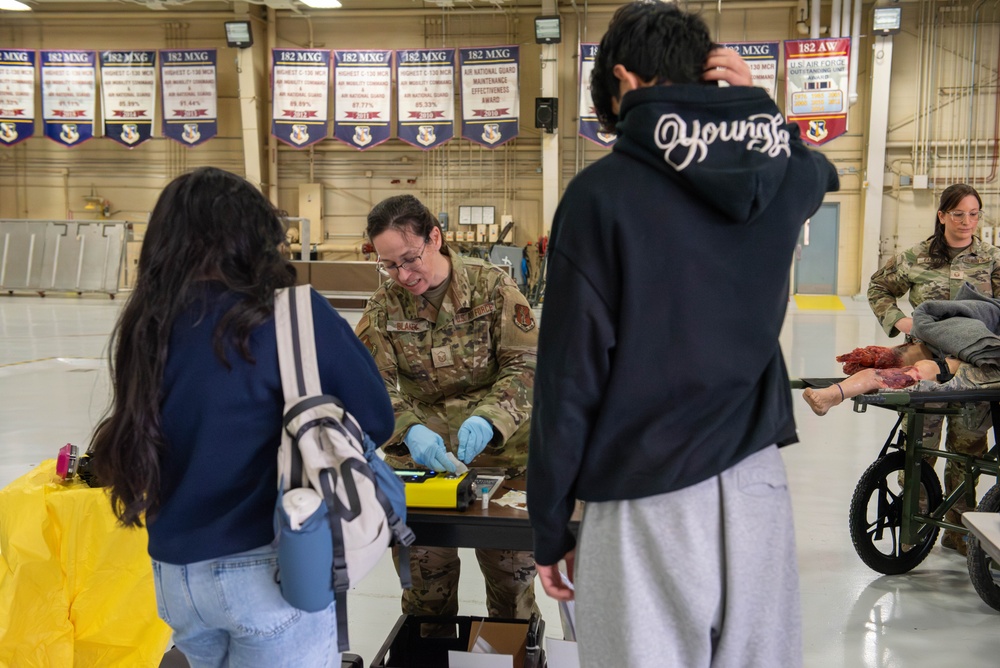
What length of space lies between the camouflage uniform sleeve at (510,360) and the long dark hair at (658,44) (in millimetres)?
1316

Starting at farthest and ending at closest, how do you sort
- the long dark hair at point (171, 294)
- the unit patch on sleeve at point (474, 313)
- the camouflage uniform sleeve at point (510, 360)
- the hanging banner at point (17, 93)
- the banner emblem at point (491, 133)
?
the hanging banner at point (17, 93), the banner emblem at point (491, 133), the unit patch on sleeve at point (474, 313), the camouflage uniform sleeve at point (510, 360), the long dark hair at point (171, 294)

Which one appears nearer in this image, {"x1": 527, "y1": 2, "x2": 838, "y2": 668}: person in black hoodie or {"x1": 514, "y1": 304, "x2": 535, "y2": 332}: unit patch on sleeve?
Answer: {"x1": 527, "y1": 2, "x2": 838, "y2": 668}: person in black hoodie

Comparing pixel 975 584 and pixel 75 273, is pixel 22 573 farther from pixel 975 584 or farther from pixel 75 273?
pixel 75 273

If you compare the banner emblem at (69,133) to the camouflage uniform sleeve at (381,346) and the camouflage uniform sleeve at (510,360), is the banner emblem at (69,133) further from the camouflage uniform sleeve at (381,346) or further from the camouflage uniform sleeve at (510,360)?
the camouflage uniform sleeve at (510,360)

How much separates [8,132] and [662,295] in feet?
54.7

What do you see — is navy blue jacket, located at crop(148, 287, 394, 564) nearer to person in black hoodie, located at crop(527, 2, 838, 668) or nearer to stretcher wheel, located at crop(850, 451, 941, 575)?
person in black hoodie, located at crop(527, 2, 838, 668)

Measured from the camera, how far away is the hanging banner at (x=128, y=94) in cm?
1452

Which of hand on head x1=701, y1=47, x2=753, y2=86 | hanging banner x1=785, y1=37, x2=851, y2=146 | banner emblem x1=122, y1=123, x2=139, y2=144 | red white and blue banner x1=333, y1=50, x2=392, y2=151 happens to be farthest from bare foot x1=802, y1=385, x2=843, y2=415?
banner emblem x1=122, y1=123, x2=139, y2=144

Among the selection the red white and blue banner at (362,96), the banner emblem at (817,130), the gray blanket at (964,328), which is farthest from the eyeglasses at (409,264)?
the red white and blue banner at (362,96)

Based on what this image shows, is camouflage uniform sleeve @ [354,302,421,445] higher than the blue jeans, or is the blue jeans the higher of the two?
camouflage uniform sleeve @ [354,302,421,445]

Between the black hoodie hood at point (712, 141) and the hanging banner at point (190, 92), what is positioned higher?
the hanging banner at point (190, 92)

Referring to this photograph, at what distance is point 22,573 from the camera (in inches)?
91.9

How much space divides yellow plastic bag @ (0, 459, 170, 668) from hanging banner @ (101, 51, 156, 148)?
45.0ft

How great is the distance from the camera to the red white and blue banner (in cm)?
1383
